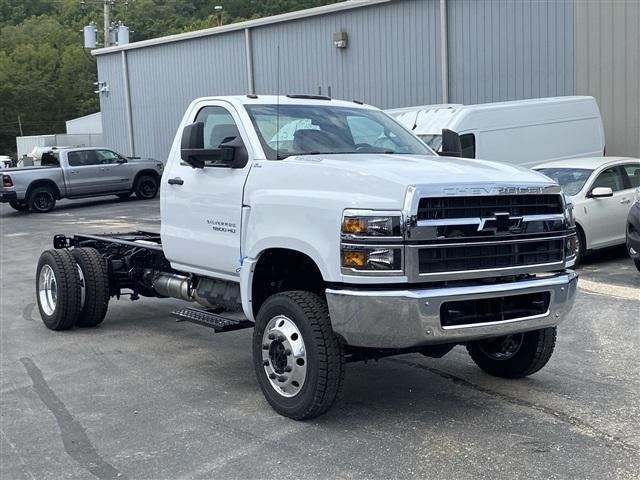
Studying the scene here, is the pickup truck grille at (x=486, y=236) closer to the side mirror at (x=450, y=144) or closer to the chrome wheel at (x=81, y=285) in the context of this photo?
the side mirror at (x=450, y=144)

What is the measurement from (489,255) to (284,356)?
1.53m

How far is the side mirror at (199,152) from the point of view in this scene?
19.5ft

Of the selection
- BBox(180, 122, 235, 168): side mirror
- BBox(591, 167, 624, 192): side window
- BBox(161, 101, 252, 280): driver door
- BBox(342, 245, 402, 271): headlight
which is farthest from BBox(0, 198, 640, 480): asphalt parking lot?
BBox(591, 167, 624, 192): side window

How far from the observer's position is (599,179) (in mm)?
12109

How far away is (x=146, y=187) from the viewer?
27.7 m

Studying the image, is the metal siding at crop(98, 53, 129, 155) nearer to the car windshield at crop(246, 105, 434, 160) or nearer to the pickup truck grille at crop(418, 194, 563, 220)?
the car windshield at crop(246, 105, 434, 160)

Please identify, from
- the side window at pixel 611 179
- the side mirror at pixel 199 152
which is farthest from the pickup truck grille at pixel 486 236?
the side window at pixel 611 179

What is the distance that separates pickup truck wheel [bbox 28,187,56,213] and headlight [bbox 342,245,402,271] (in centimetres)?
2224

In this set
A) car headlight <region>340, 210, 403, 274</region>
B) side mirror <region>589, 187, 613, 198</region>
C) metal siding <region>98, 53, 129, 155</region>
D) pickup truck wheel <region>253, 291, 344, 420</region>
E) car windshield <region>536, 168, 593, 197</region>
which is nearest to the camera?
car headlight <region>340, 210, 403, 274</region>

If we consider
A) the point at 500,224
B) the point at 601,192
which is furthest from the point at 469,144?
the point at 500,224

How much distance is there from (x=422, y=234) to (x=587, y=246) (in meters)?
7.67

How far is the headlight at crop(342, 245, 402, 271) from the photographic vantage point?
4.79m

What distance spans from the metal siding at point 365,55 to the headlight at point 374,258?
675 inches

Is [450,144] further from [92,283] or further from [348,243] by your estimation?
[92,283]
